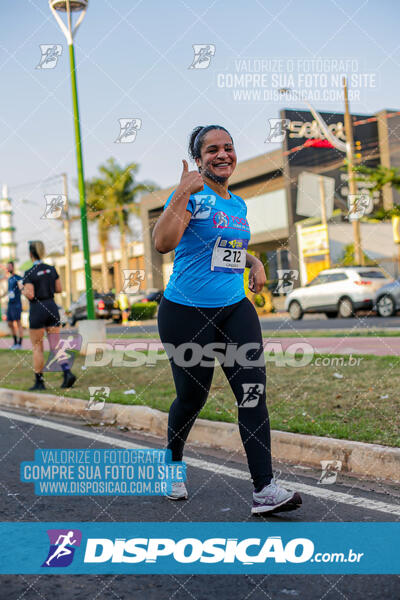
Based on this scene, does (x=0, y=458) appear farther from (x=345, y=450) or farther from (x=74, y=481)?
(x=345, y=450)

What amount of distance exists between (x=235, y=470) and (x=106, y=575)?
1764mm

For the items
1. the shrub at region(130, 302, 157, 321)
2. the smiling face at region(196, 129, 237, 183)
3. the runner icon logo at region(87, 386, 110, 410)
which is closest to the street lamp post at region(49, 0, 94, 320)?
the runner icon logo at region(87, 386, 110, 410)

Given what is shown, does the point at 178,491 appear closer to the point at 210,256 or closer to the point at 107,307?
the point at 210,256

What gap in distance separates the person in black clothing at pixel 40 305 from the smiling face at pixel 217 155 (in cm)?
505

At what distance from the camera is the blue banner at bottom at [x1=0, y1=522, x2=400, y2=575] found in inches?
105

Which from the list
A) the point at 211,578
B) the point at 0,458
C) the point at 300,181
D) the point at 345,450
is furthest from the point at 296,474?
the point at 300,181

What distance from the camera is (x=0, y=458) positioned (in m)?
4.72

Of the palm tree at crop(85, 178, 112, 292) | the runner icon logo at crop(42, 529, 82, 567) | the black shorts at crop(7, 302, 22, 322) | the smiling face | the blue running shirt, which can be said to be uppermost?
the palm tree at crop(85, 178, 112, 292)

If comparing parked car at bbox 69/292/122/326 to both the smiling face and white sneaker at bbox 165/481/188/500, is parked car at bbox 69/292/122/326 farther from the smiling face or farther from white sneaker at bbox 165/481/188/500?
the smiling face

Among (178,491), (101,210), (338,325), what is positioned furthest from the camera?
(101,210)

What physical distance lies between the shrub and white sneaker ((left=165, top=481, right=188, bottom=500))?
2518 cm

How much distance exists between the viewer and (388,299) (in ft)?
58.6

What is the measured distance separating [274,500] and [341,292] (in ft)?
57.7

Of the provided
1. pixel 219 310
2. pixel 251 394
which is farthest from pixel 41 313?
pixel 251 394
